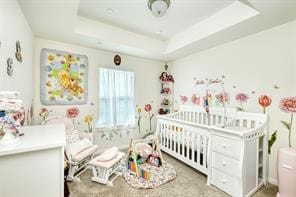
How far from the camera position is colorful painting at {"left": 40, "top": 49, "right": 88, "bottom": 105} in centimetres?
273

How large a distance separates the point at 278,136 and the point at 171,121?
1.61 meters

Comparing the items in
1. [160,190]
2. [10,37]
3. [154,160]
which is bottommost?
[160,190]

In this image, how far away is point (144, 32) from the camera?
9.84ft

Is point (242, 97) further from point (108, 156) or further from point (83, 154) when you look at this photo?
point (83, 154)

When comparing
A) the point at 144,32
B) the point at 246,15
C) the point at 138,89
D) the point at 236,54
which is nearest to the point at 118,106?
the point at 138,89

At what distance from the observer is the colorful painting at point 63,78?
8.95 ft

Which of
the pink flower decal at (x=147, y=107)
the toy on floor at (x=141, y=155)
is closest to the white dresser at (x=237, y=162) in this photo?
the toy on floor at (x=141, y=155)

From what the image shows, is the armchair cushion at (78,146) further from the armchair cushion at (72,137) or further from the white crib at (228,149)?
the white crib at (228,149)

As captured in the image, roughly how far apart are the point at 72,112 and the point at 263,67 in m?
3.34

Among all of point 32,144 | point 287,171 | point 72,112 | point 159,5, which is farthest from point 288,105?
point 72,112

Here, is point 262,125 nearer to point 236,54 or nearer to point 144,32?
point 236,54

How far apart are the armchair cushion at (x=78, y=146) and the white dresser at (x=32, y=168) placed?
1284 millimetres

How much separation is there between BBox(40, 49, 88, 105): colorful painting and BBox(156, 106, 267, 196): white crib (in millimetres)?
1985

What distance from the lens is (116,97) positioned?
3.45 m
